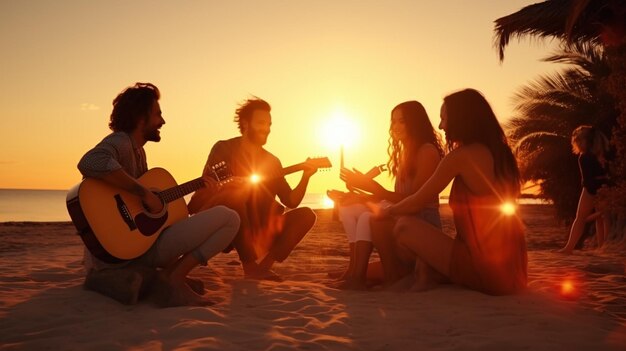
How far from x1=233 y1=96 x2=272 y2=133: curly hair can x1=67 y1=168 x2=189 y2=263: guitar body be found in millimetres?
1905

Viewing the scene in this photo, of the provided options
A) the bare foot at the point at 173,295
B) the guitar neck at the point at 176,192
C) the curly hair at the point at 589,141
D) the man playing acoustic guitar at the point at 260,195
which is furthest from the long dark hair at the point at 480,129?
the curly hair at the point at 589,141

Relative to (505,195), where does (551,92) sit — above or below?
above

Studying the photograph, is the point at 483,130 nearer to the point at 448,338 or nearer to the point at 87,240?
the point at 448,338

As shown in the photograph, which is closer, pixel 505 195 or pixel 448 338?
pixel 448 338

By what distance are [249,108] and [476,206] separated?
2811mm

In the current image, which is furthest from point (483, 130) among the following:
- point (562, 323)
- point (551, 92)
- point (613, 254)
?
point (551, 92)

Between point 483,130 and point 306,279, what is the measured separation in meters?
2.50

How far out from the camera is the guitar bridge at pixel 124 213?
4078mm

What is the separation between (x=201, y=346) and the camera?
3.03m

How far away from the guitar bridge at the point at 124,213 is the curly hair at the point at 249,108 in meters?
2.13

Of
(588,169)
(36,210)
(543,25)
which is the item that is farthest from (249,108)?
(36,210)

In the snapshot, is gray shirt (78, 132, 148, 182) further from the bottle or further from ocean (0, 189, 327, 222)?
ocean (0, 189, 327, 222)

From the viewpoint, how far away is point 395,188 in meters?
5.23

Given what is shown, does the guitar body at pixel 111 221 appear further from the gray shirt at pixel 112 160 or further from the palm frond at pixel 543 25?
the palm frond at pixel 543 25
